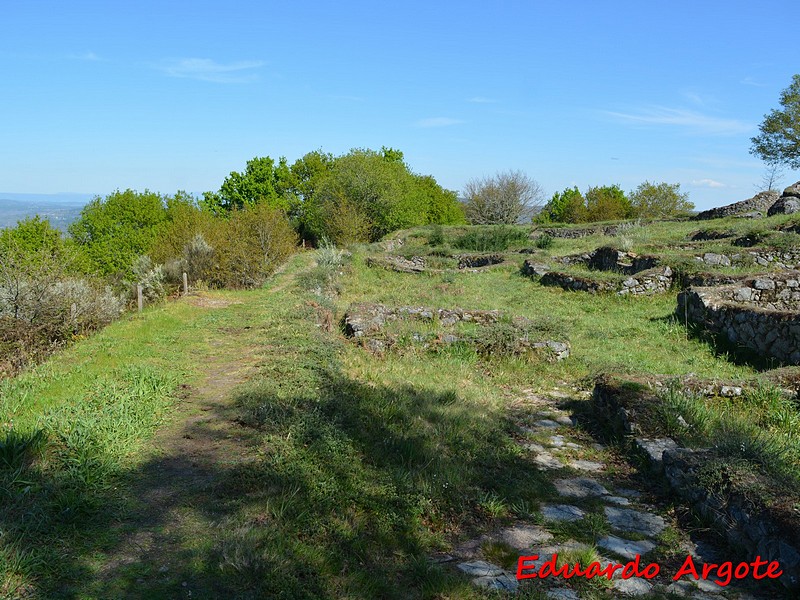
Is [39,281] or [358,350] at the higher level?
[39,281]

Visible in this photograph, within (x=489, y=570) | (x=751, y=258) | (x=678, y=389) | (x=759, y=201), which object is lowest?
(x=489, y=570)

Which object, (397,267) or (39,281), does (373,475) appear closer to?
(39,281)

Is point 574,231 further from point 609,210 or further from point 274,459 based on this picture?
point 274,459

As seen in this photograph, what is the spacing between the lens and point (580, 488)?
206 inches

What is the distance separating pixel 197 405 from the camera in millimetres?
6598

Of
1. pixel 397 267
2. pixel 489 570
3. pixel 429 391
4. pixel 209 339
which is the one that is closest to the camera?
pixel 489 570

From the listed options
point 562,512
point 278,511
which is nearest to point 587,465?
point 562,512

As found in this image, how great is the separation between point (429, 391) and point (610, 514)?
122 inches

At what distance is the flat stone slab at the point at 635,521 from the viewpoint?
4.43 metres

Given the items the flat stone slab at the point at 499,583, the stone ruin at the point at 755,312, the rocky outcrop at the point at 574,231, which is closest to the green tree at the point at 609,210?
the rocky outcrop at the point at 574,231

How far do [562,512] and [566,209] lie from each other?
206 feet

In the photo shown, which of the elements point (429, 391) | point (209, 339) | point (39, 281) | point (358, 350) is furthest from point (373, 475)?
point (39, 281)

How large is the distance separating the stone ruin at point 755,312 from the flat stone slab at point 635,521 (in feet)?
16.8

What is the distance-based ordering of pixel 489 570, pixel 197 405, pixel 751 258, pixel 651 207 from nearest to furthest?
pixel 489 570
pixel 197 405
pixel 751 258
pixel 651 207
